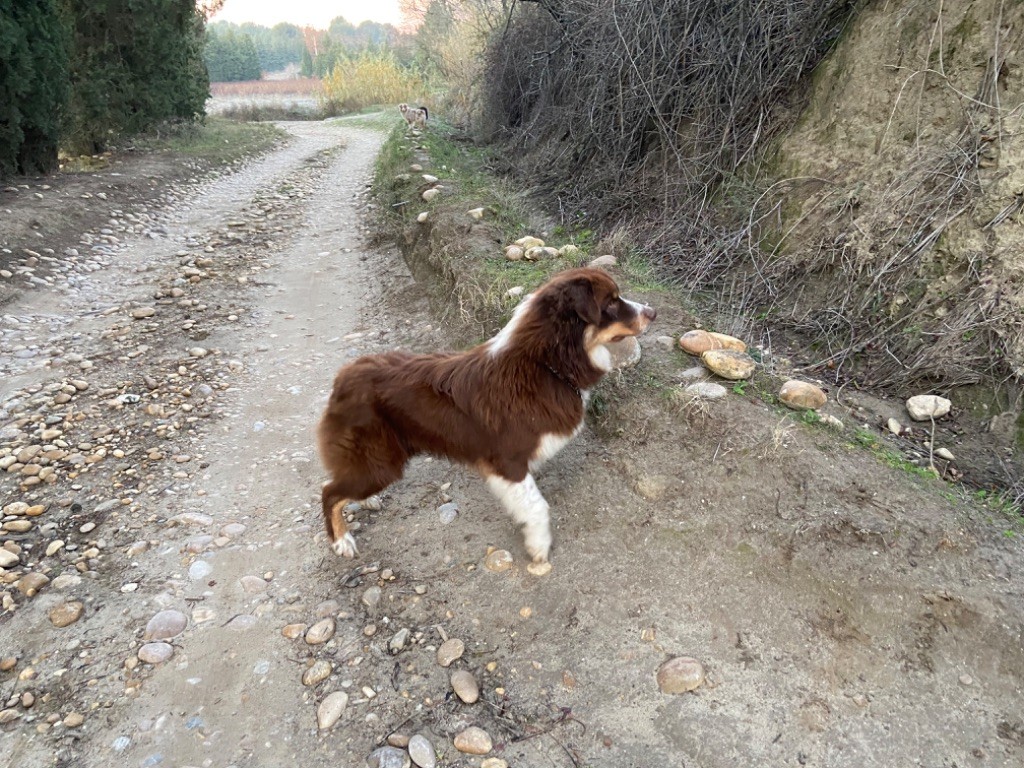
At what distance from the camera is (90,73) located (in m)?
12.4

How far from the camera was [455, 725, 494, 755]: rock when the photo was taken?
8.45 ft

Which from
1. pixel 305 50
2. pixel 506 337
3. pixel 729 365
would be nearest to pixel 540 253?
pixel 729 365

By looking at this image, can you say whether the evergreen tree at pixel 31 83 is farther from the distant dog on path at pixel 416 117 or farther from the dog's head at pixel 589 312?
the dog's head at pixel 589 312

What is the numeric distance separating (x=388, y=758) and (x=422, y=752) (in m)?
0.15

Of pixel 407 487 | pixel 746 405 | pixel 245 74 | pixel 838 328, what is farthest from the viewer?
pixel 245 74

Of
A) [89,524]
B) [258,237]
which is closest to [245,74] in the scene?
[258,237]

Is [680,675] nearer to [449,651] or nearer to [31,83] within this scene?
[449,651]

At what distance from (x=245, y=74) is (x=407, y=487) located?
86.8 metres

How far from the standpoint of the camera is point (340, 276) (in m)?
7.93

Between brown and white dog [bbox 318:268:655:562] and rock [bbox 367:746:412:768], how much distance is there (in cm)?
121

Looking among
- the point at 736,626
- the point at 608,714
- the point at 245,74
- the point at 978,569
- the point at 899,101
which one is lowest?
the point at 608,714

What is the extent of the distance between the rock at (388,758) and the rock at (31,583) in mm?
2232

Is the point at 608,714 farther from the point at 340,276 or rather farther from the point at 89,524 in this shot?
the point at 340,276

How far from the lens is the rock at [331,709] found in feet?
8.86
